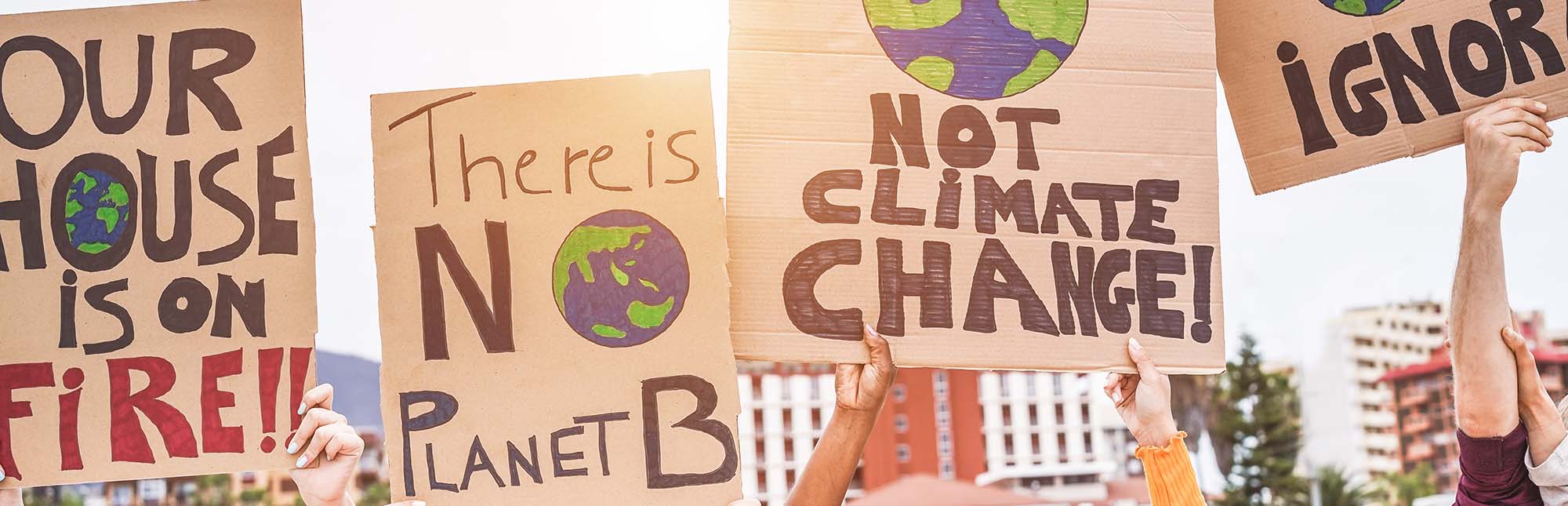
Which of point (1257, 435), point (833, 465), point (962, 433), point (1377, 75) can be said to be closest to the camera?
point (833, 465)

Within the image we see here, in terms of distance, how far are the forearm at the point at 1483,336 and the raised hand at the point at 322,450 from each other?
2166 mm

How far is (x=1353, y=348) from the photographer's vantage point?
3617 inches

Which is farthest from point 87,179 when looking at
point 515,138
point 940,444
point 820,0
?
point 940,444

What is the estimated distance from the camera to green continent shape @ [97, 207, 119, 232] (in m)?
2.45

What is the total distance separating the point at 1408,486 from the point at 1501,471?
7063 centimetres

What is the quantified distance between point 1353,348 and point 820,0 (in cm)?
9868

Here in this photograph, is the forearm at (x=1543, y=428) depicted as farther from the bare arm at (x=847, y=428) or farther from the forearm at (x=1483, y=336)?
the bare arm at (x=847, y=428)

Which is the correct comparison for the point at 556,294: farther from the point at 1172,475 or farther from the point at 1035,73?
the point at 1172,475

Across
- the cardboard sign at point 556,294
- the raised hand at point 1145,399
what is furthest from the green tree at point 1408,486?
the cardboard sign at point 556,294

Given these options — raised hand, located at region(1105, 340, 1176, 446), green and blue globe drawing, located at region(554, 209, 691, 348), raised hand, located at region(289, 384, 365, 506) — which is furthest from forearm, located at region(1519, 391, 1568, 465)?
raised hand, located at region(289, 384, 365, 506)

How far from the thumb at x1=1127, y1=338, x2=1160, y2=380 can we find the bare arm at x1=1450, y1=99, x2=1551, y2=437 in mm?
590

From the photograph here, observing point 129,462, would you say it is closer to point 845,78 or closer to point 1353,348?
point 845,78

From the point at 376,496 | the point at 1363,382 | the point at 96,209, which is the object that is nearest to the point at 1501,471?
the point at 96,209

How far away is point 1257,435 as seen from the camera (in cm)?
4597
